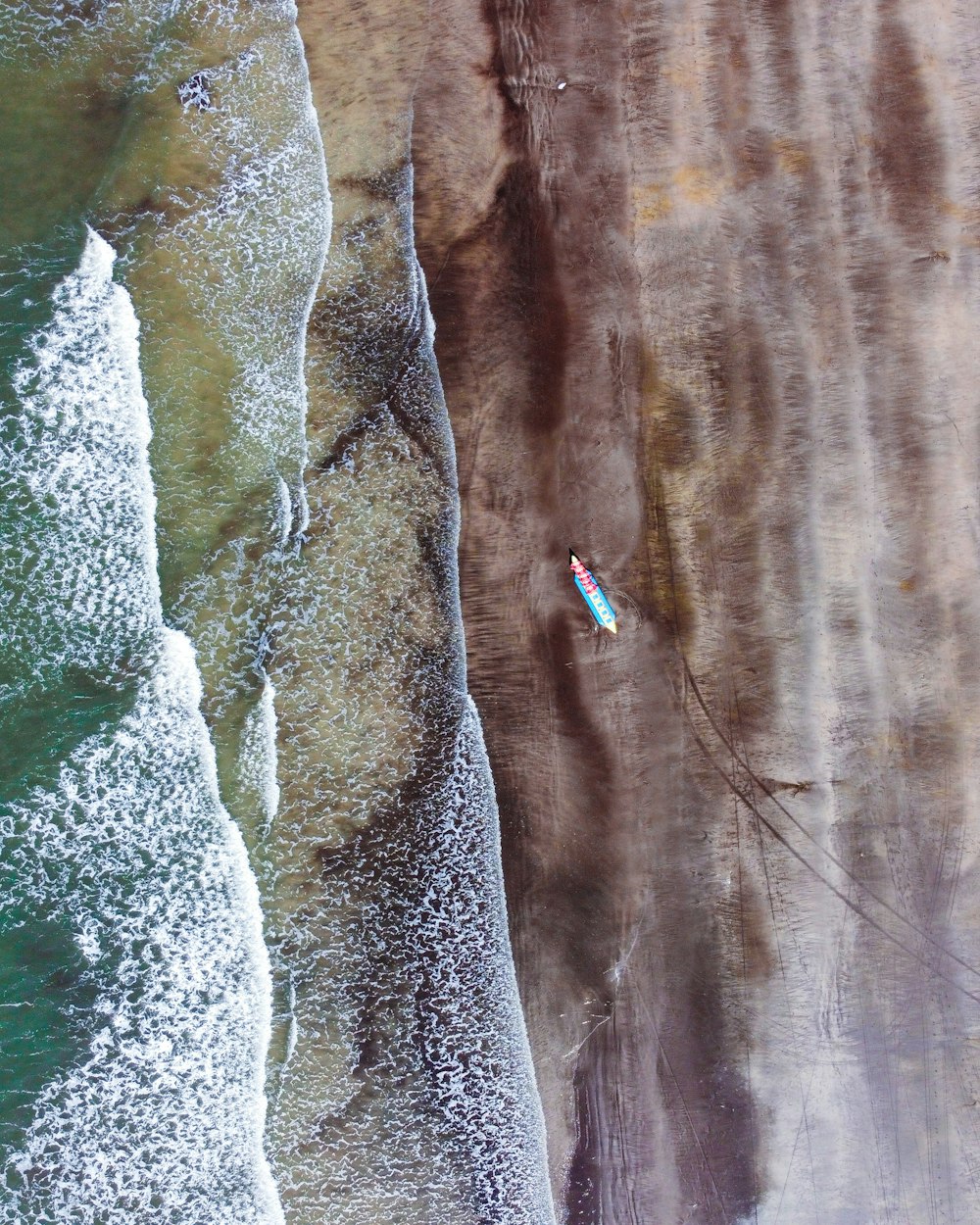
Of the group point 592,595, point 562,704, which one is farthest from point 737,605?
point 562,704

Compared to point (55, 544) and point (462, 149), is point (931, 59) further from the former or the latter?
point (55, 544)

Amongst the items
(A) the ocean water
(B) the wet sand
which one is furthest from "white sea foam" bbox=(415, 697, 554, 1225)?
(B) the wet sand

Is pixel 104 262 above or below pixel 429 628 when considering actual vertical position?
above

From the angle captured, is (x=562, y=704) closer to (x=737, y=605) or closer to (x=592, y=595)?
(x=592, y=595)

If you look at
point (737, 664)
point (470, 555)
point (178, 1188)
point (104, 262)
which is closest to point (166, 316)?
point (104, 262)

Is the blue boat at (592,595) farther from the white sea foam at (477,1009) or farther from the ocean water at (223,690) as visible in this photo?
the white sea foam at (477,1009)

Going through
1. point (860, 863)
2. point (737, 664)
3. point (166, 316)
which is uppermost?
point (166, 316)

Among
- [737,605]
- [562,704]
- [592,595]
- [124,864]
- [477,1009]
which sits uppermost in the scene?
[592,595]
